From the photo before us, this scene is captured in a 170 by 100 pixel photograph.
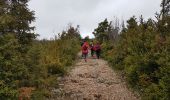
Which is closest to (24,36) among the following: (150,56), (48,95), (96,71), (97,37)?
(48,95)

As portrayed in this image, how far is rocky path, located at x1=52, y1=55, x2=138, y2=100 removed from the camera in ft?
48.8

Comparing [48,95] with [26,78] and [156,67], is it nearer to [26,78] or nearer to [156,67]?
[26,78]

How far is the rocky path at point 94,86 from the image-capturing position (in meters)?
14.9

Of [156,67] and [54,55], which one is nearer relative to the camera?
[156,67]

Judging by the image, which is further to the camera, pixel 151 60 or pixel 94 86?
pixel 94 86

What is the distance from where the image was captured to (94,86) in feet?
55.3

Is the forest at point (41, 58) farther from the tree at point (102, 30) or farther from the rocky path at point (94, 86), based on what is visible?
the tree at point (102, 30)

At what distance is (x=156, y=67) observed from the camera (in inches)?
600

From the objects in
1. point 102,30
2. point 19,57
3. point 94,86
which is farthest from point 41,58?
point 102,30

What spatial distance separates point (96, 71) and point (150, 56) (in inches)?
248

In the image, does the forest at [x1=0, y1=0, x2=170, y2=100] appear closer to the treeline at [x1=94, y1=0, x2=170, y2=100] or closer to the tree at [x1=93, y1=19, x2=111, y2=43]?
the treeline at [x1=94, y1=0, x2=170, y2=100]

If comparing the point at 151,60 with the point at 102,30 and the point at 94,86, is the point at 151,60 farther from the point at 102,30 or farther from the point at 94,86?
the point at 102,30

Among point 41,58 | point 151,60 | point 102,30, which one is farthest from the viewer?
point 102,30

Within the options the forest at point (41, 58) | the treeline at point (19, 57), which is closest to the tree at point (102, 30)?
the forest at point (41, 58)
